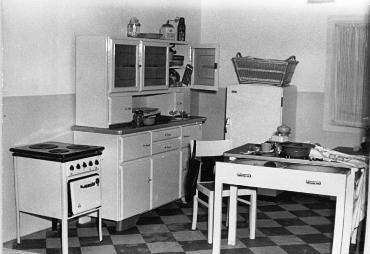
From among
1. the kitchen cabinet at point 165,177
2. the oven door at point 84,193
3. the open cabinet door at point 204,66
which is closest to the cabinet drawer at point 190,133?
the kitchen cabinet at point 165,177

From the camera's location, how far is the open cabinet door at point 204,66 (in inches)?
245

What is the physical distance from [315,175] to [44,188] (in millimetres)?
2132

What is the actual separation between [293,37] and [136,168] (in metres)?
2.72

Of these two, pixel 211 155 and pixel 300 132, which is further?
pixel 300 132

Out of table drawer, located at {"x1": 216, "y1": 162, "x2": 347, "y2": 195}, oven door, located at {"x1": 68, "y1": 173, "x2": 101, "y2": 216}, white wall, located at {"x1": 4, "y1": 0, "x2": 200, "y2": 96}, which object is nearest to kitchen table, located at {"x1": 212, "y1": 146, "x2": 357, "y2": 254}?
table drawer, located at {"x1": 216, "y1": 162, "x2": 347, "y2": 195}

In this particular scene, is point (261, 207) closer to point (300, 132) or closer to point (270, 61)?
point (300, 132)

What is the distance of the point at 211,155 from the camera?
5.08 metres

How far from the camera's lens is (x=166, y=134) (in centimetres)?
546

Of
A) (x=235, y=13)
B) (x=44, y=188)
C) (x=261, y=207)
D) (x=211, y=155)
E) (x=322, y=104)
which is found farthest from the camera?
(x=235, y=13)

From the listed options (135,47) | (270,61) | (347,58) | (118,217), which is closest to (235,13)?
(270,61)

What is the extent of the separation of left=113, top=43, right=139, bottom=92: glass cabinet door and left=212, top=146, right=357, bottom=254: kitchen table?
149cm

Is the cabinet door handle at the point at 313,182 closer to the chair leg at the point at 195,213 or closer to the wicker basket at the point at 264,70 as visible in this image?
the chair leg at the point at 195,213

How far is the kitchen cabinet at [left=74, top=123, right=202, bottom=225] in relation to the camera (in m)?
4.81

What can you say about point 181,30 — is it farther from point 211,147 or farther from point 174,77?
point 211,147
